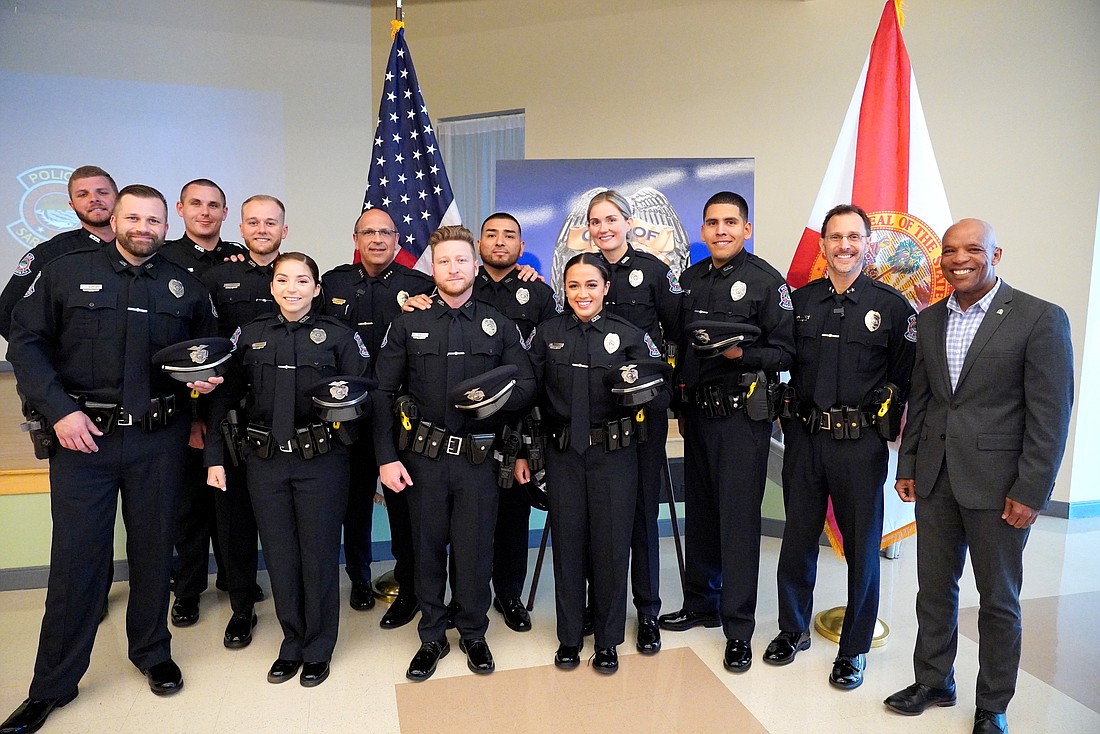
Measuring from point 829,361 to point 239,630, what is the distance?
2.86 metres

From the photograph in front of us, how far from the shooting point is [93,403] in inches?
103

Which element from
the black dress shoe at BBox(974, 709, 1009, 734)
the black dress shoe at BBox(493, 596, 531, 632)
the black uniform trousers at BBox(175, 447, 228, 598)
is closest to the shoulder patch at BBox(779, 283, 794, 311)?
the black dress shoe at BBox(974, 709, 1009, 734)

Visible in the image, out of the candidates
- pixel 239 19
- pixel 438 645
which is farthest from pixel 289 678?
pixel 239 19

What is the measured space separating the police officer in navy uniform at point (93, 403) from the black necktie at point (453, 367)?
35.2 inches

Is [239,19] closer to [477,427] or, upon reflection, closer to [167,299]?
[167,299]

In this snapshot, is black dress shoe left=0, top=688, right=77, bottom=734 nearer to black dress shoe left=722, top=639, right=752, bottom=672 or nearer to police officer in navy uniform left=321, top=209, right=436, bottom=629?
police officer in navy uniform left=321, top=209, right=436, bottom=629

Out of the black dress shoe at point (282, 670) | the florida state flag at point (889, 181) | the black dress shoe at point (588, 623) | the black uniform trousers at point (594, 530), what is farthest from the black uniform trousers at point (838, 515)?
the black dress shoe at point (282, 670)

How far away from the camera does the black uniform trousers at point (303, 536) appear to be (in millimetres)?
2859

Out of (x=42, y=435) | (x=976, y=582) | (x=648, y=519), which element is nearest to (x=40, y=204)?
(x=42, y=435)

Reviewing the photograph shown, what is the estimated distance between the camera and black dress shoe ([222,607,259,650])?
325 cm

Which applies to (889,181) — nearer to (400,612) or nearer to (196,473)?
(400,612)

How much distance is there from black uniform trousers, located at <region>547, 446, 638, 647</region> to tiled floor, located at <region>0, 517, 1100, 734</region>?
0.23m

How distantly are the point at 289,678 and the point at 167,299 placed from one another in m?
1.61

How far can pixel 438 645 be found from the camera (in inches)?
122
